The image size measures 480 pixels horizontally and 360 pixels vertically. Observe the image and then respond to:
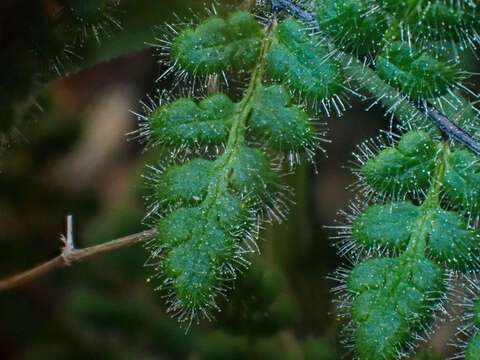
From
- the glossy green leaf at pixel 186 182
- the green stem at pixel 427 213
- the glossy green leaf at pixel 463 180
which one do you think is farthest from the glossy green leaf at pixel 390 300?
the glossy green leaf at pixel 186 182

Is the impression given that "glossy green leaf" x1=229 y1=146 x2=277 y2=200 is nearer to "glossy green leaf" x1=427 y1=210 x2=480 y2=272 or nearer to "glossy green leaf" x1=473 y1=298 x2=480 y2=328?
"glossy green leaf" x1=427 y1=210 x2=480 y2=272

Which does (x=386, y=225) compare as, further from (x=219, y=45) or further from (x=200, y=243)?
(x=219, y=45)

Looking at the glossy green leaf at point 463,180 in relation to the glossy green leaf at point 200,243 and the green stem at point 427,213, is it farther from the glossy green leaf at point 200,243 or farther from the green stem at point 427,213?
the glossy green leaf at point 200,243

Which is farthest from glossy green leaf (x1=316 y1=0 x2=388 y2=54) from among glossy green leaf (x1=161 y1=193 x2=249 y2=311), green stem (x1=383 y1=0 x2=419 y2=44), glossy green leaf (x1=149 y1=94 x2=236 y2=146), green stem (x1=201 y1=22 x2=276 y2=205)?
glossy green leaf (x1=161 y1=193 x2=249 y2=311)

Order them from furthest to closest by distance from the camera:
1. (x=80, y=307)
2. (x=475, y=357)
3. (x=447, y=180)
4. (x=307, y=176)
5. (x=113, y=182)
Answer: (x=113, y=182), (x=80, y=307), (x=307, y=176), (x=447, y=180), (x=475, y=357)

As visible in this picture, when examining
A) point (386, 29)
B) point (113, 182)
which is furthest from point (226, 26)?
point (113, 182)

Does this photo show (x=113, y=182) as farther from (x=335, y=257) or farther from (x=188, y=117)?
(x=188, y=117)

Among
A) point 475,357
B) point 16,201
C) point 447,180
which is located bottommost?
point 16,201
